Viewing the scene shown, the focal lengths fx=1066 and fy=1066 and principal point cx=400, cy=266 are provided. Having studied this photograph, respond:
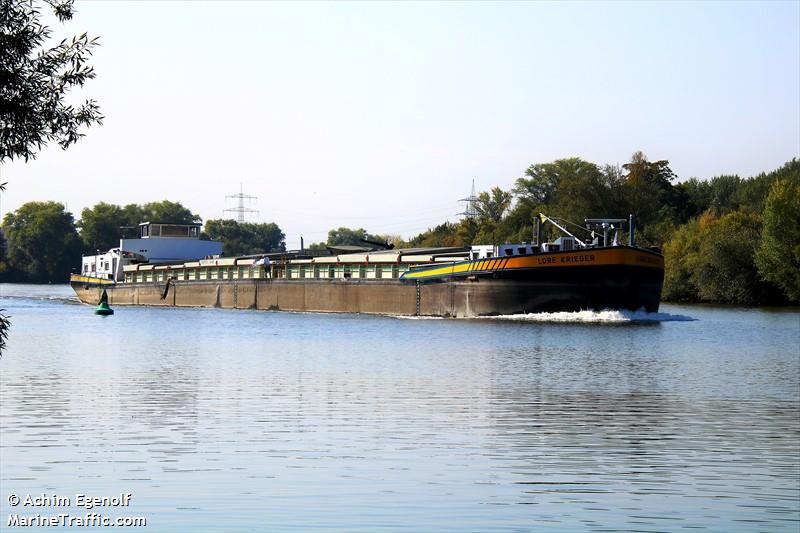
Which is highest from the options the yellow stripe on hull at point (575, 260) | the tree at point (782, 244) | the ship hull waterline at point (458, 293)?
the tree at point (782, 244)

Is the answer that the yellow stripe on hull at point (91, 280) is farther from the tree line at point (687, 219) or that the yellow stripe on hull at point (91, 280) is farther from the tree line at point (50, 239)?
the tree line at point (50, 239)

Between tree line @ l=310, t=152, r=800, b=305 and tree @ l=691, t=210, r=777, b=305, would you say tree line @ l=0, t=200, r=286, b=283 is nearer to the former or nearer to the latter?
tree line @ l=310, t=152, r=800, b=305

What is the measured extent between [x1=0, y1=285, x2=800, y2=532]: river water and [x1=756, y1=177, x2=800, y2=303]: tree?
140 ft

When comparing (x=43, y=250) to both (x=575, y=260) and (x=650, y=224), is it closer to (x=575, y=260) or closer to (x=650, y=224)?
(x=650, y=224)

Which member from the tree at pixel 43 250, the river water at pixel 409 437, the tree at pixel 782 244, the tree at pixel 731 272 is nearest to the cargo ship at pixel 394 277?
the river water at pixel 409 437

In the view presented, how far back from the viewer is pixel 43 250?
177 m

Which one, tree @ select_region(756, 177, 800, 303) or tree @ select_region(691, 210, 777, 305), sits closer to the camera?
tree @ select_region(756, 177, 800, 303)

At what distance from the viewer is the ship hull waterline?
49750 millimetres

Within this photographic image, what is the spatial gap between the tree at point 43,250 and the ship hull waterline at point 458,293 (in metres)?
104

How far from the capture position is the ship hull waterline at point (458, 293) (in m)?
49.8

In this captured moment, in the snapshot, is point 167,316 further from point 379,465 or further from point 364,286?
point 379,465

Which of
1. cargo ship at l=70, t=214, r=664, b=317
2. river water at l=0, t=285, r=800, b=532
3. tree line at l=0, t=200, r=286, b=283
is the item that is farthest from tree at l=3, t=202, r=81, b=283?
river water at l=0, t=285, r=800, b=532

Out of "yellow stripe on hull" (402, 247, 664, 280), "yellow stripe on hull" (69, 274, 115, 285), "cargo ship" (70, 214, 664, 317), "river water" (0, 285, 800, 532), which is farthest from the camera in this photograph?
"yellow stripe on hull" (69, 274, 115, 285)

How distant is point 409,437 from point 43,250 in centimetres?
16956
